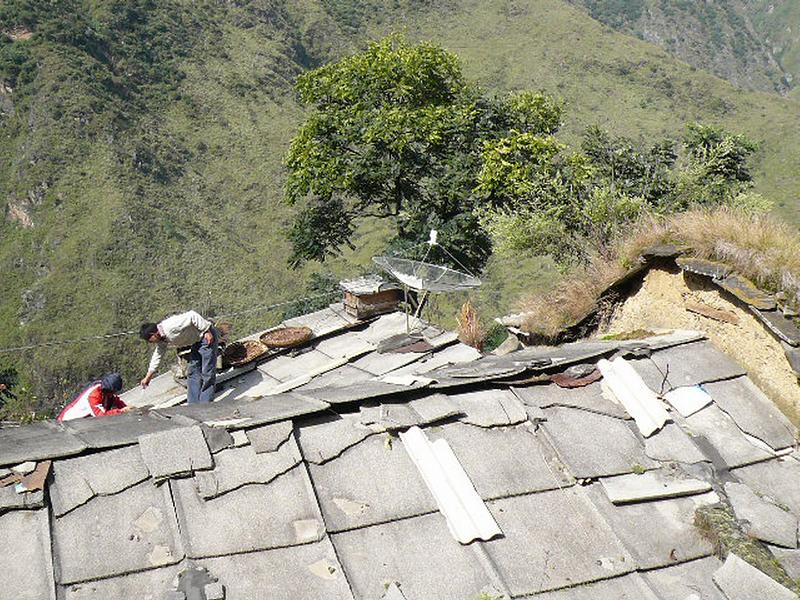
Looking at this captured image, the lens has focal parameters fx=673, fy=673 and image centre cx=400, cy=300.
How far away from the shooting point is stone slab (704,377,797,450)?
4.42 metres

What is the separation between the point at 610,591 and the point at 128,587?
216 centimetres

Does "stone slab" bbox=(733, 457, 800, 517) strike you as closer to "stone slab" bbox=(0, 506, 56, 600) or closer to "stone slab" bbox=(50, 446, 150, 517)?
"stone slab" bbox=(50, 446, 150, 517)

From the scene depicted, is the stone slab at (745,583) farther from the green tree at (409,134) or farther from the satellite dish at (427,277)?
the green tree at (409,134)

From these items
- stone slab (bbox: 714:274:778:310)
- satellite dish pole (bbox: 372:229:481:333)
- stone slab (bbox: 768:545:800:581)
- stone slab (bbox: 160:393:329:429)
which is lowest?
satellite dish pole (bbox: 372:229:481:333)

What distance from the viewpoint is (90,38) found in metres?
49.0

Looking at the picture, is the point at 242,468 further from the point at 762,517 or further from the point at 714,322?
the point at 714,322

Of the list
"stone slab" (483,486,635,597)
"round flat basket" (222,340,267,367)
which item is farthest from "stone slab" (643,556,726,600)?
"round flat basket" (222,340,267,367)

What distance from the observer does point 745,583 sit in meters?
3.13

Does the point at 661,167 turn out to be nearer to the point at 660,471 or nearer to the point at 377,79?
the point at 377,79

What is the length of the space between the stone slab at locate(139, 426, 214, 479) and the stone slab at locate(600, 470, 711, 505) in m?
2.18

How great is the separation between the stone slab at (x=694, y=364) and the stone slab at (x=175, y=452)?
3243mm

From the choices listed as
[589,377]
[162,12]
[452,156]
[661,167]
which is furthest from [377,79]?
[162,12]

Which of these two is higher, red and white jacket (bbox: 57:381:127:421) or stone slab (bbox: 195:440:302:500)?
stone slab (bbox: 195:440:302:500)

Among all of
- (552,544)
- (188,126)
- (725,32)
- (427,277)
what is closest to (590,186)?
(427,277)
